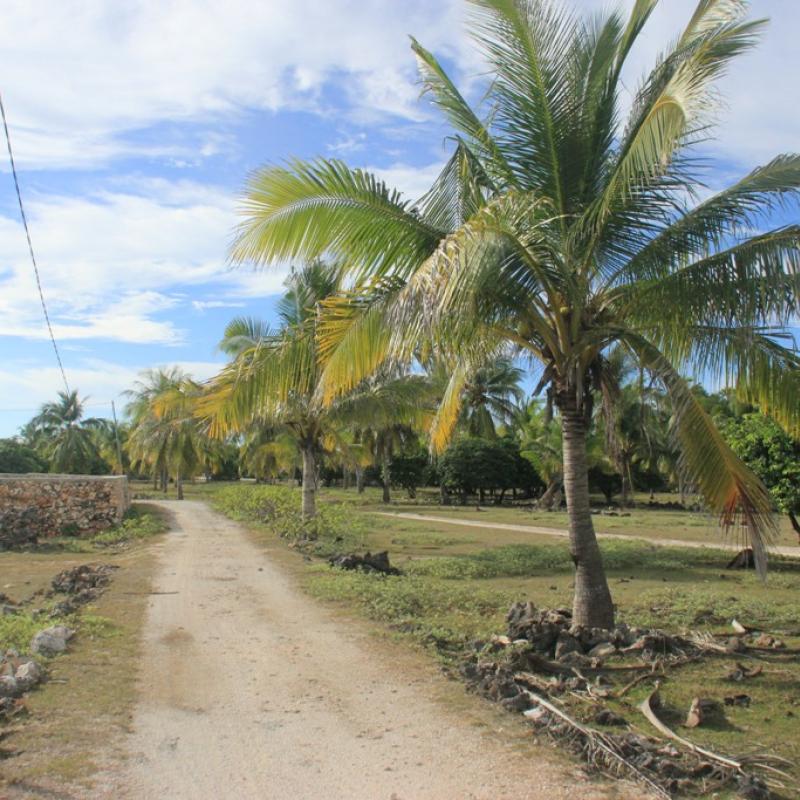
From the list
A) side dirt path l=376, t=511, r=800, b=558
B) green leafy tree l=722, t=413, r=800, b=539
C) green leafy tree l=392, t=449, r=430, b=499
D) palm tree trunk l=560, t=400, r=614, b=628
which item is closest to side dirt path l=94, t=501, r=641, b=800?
palm tree trunk l=560, t=400, r=614, b=628

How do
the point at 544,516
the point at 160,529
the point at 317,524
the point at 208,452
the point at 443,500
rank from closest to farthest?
the point at 317,524 < the point at 160,529 < the point at 544,516 < the point at 443,500 < the point at 208,452

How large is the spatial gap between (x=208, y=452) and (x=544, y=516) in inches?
978

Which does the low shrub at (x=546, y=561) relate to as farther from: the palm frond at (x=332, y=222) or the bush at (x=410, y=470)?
the bush at (x=410, y=470)

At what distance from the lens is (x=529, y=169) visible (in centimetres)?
780

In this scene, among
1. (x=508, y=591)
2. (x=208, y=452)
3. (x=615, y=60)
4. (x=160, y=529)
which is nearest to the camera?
(x=615, y=60)

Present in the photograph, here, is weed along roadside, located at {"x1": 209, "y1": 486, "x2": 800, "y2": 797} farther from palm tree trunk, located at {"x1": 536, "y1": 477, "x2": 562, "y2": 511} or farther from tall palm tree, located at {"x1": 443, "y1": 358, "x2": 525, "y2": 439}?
tall palm tree, located at {"x1": 443, "y1": 358, "x2": 525, "y2": 439}

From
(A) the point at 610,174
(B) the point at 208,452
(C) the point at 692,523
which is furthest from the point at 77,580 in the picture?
(B) the point at 208,452

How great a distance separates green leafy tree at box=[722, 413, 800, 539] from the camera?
14.4m

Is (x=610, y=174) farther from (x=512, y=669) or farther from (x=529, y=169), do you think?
(x=512, y=669)

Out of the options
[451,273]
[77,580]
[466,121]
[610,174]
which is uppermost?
[466,121]

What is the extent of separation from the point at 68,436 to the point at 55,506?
32.6 metres

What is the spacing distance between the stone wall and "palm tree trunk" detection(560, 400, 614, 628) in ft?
54.8

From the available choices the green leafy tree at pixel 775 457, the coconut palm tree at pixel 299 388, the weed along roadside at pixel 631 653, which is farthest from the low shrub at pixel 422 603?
the green leafy tree at pixel 775 457

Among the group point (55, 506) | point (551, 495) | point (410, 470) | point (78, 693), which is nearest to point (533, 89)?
point (78, 693)
